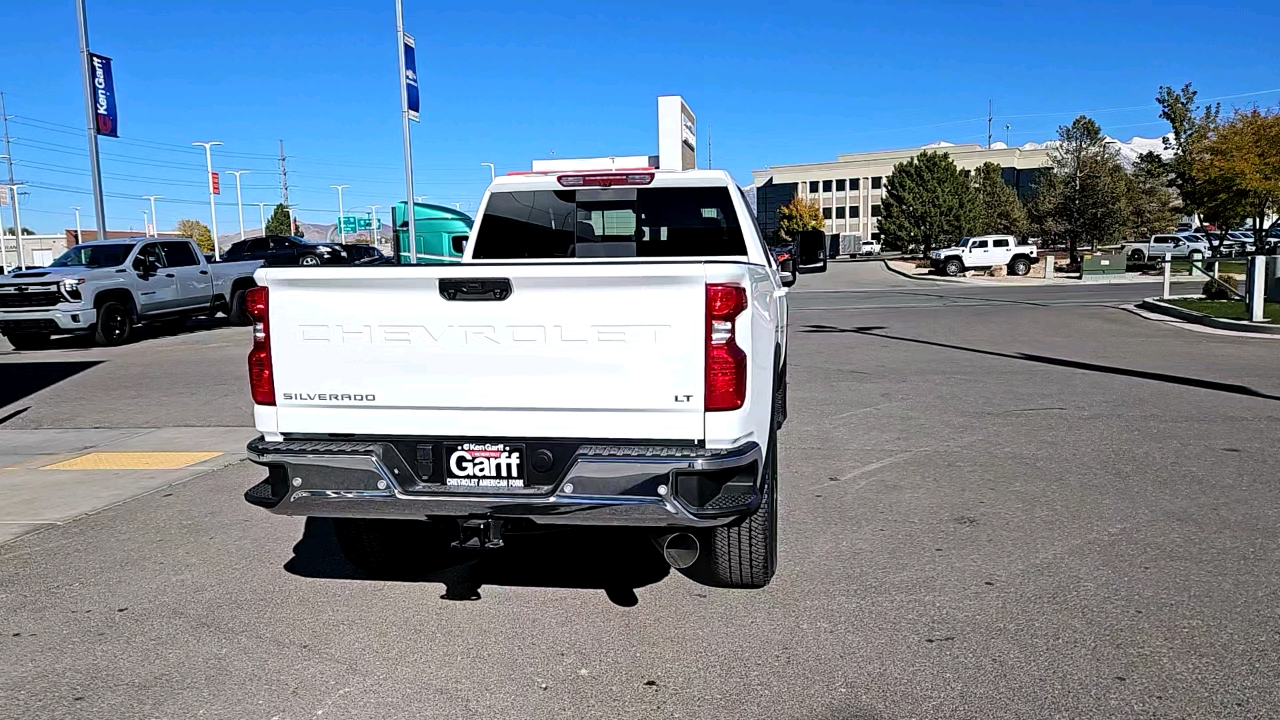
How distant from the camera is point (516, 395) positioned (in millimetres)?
3793

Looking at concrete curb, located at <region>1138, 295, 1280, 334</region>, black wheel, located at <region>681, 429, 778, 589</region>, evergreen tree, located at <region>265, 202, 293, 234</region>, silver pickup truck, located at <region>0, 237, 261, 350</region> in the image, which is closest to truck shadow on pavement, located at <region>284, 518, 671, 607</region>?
black wheel, located at <region>681, 429, 778, 589</region>

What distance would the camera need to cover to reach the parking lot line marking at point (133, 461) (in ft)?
25.8

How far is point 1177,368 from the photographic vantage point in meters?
12.2

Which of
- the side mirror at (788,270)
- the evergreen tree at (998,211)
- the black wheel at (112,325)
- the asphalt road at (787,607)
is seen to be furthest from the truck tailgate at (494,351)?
the evergreen tree at (998,211)

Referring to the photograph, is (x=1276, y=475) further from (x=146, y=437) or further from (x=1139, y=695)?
(x=146, y=437)

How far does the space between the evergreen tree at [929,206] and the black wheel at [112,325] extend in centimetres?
4966

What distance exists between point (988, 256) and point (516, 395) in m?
43.9

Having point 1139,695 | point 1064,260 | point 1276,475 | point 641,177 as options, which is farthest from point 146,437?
point 1064,260

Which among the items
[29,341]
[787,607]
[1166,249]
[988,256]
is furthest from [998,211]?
[787,607]

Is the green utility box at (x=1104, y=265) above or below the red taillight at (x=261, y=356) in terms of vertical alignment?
below

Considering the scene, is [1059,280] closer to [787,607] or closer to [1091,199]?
[1091,199]

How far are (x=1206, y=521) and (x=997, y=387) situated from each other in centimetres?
539

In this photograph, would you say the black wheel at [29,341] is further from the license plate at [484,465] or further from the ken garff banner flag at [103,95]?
the license plate at [484,465]

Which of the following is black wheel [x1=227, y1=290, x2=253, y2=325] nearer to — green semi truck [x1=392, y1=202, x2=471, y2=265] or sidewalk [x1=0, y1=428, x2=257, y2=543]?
green semi truck [x1=392, y1=202, x2=471, y2=265]
